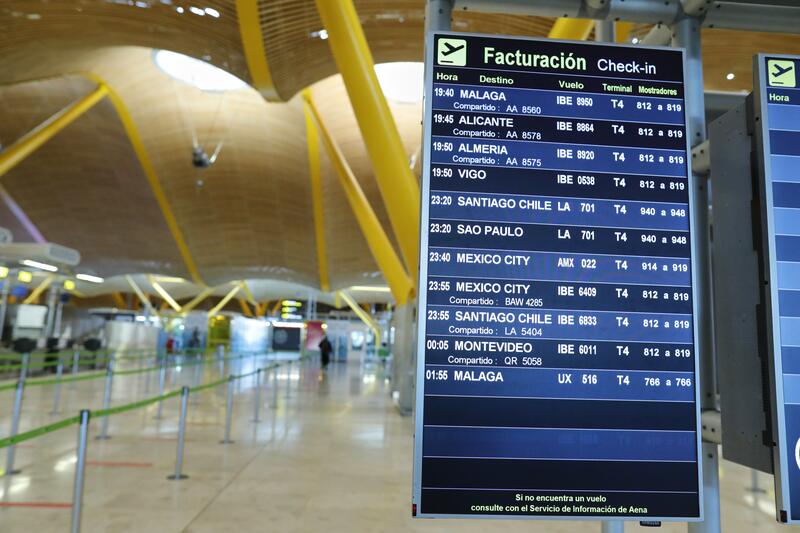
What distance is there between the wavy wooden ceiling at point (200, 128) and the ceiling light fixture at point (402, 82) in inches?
21.0

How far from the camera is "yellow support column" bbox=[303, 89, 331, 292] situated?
32234 millimetres

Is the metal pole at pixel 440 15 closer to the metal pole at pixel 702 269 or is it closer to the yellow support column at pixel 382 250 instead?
the metal pole at pixel 702 269

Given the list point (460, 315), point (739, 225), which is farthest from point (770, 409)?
point (460, 315)

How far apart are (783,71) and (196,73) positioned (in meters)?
32.3

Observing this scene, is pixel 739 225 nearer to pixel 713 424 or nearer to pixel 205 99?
pixel 713 424

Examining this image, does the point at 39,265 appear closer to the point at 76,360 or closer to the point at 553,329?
the point at 76,360

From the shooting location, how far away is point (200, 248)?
140 ft

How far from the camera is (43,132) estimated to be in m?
26.6

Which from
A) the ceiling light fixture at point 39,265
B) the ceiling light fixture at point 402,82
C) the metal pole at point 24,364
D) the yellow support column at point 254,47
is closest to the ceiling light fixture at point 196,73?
the ceiling light fixture at point 402,82

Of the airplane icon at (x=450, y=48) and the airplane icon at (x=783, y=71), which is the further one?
the airplane icon at (x=450, y=48)

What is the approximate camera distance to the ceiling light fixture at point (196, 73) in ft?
98.6

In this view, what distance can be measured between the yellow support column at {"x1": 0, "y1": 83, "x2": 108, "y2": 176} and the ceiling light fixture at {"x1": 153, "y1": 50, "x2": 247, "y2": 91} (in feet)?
10.5

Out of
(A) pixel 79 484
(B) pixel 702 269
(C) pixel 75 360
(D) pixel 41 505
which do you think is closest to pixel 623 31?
(B) pixel 702 269

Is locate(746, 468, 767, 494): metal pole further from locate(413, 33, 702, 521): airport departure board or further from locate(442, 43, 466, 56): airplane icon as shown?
locate(442, 43, 466, 56): airplane icon
